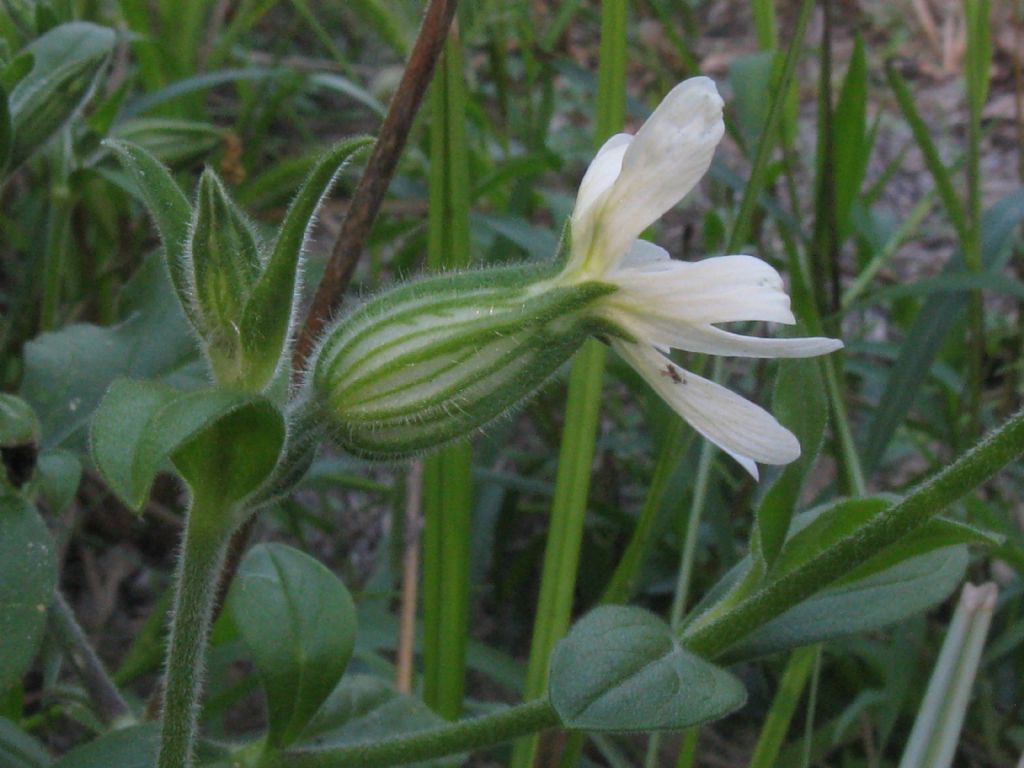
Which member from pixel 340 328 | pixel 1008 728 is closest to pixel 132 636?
pixel 340 328

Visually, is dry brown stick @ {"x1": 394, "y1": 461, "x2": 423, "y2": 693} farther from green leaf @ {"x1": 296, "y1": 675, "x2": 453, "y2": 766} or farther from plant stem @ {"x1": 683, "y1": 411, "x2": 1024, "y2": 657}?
plant stem @ {"x1": 683, "y1": 411, "x2": 1024, "y2": 657}

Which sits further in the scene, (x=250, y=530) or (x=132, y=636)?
(x=132, y=636)

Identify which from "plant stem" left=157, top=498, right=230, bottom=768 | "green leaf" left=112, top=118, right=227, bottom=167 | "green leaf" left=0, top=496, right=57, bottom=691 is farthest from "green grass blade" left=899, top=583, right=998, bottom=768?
"green leaf" left=112, top=118, right=227, bottom=167

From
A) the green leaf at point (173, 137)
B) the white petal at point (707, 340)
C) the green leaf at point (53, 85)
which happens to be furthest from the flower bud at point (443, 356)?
the green leaf at point (173, 137)

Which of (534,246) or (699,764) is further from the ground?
(534,246)

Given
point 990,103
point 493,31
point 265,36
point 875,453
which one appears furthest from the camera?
point 990,103

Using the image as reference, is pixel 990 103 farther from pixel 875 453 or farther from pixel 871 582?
pixel 871 582

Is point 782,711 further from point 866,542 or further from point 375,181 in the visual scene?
point 375,181
